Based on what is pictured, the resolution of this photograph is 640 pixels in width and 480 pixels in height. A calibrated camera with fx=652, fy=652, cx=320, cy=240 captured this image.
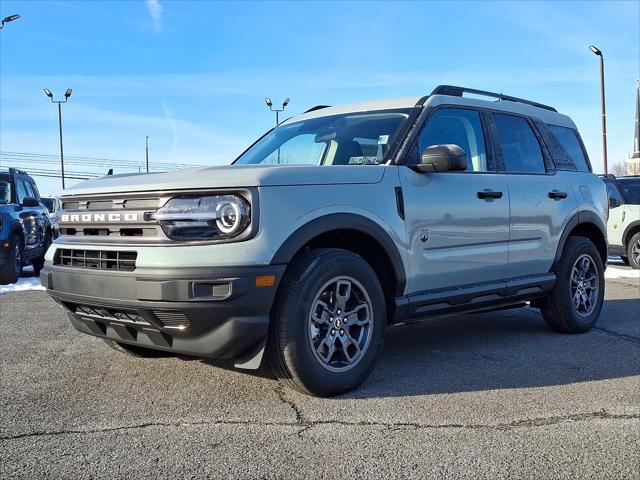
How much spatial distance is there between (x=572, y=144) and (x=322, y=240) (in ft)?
11.7

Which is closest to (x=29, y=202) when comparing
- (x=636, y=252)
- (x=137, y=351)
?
(x=137, y=351)

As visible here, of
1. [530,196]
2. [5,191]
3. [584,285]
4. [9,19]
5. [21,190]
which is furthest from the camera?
[9,19]

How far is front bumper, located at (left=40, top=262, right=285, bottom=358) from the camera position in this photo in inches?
135

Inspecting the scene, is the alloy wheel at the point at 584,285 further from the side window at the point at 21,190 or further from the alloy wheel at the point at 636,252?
the side window at the point at 21,190

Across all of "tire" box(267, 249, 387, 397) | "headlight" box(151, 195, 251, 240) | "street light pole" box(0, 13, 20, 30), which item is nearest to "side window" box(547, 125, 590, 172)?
"tire" box(267, 249, 387, 397)

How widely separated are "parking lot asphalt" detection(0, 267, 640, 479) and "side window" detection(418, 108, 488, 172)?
1523 millimetres

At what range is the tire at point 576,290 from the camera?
5742 millimetres

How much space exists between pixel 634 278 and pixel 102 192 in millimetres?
9532

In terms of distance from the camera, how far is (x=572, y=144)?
21.0 ft

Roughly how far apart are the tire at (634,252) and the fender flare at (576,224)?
705cm

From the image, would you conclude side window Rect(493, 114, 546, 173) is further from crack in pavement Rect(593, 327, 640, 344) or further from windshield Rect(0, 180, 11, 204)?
windshield Rect(0, 180, 11, 204)

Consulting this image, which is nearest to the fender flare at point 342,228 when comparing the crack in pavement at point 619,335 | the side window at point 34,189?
the crack in pavement at point 619,335

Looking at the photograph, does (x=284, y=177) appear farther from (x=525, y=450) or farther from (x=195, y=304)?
(x=525, y=450)

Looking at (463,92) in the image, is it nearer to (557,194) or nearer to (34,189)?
(557,194)
